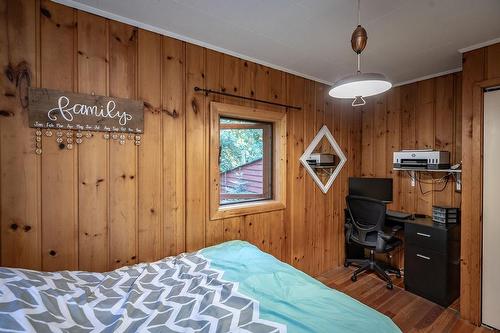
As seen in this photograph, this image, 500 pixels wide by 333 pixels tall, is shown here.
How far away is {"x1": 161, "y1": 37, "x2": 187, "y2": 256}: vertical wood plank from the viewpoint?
193cm

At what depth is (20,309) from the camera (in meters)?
0.92

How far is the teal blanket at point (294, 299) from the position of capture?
1.02 m

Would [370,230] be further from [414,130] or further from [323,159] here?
[414,130]

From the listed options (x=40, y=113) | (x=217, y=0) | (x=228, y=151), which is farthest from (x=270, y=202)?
(x=40, y=113)

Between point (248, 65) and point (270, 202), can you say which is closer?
point (248, 65)

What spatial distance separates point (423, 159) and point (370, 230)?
0.96 metres

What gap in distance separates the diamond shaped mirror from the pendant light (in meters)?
1.29

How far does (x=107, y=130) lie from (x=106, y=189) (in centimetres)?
41

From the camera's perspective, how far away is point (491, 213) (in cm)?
206

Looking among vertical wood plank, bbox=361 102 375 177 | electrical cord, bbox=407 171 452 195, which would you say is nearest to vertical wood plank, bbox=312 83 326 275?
vertical wood plank, bbox=361 102 375 177

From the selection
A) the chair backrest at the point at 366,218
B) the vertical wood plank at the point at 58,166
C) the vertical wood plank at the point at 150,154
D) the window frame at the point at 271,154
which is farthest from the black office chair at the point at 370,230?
the vertical wood plank at the point at 58,166

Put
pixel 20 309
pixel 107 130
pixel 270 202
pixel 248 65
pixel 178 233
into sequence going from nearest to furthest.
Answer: pixel 20 309 → pixel 107 130 → pixel 178 233 → pixel 248 65 → pixel 270 202

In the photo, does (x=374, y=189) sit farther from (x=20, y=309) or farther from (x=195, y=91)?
(x=20, y=309)

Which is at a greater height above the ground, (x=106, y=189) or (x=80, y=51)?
(x=80, y=51)
